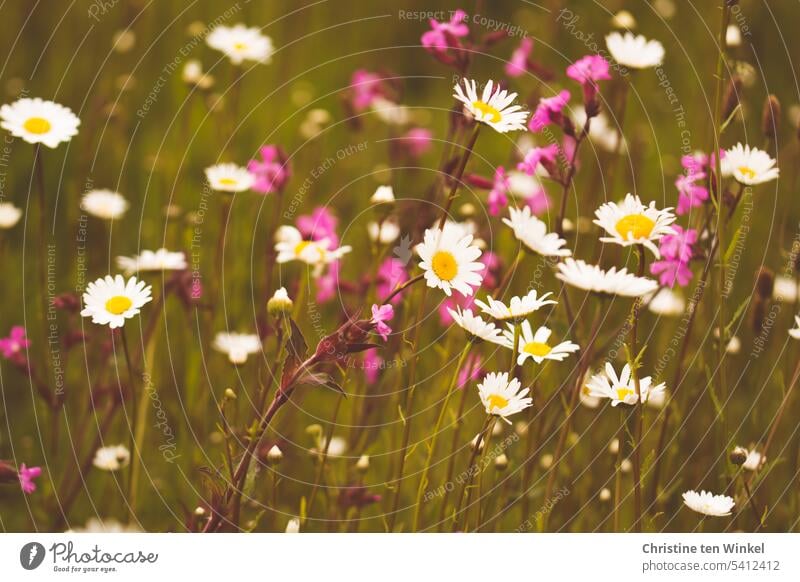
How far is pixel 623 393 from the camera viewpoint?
80 centimetres

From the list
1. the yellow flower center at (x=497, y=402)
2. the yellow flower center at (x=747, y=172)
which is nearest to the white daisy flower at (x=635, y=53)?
the yellow flower center at (x=747, y=172)

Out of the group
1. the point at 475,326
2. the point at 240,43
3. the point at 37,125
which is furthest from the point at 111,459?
the point at 240,43

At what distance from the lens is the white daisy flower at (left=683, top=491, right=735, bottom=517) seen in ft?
2.92

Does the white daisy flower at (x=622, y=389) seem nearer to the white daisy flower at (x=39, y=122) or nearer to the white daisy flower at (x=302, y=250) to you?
the white daisy flower at (x=302, y=250)

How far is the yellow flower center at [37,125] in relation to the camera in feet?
3.12

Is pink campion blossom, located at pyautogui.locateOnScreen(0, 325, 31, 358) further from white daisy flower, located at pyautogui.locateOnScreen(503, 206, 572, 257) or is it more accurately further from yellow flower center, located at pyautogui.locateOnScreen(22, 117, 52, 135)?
white daisy flower, located at pyautogui.locateOnScreen(503, 206, 572, 257)

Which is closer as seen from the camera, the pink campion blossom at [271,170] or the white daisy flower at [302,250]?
the white daisy flower at [302,250]

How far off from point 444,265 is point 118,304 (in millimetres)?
339

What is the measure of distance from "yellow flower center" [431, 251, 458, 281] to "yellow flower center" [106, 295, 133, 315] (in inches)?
12.6

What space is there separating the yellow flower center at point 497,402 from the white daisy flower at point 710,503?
263 millimetres

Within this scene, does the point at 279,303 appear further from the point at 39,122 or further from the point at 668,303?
the point at 668,303

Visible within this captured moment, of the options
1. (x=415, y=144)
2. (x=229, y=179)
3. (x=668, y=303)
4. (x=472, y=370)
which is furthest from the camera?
(x=415, y=144)
